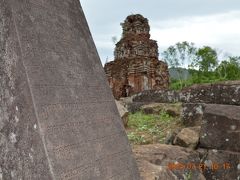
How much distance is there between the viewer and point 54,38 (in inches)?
85.6

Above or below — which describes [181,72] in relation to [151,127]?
above

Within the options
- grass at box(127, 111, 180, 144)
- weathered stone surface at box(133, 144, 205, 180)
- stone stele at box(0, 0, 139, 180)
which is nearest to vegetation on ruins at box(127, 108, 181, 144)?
grass at box(127, 111, 180, 144)

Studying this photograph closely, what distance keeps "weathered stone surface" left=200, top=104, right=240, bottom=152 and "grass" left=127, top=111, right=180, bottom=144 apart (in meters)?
0.73

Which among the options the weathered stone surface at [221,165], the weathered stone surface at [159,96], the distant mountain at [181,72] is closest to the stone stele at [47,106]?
the weathered stone surface at [221,165]

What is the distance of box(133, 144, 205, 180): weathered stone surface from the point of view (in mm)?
2891

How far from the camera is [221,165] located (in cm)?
364

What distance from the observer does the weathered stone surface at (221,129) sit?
3.70 metres

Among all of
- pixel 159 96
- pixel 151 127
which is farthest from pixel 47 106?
pixel 159 96

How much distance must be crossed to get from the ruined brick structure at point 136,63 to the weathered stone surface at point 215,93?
9.47m

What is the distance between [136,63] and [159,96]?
880 cm

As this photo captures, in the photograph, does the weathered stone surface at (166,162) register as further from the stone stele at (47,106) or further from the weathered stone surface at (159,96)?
the weathered stone surface at (159,96)

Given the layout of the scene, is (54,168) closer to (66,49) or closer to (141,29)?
(66,49)

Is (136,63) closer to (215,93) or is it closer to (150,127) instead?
(215,93)

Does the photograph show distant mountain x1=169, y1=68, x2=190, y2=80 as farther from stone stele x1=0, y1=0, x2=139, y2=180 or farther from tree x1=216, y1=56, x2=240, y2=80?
stone stele x1=0, y1=0, x2=139, y2=180
